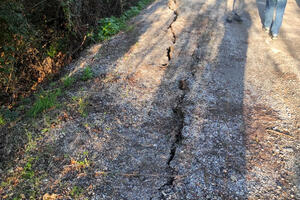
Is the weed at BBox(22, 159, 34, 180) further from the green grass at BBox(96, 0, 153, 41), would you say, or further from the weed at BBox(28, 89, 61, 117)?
the green grass at BBox(96, 0, 153, 41)

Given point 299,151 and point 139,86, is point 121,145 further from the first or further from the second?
point 299,151

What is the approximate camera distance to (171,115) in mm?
2809

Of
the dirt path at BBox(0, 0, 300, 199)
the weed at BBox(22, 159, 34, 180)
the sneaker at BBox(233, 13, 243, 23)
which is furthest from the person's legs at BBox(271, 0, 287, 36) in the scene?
the weed at BBox(22, 159, 34, 180)

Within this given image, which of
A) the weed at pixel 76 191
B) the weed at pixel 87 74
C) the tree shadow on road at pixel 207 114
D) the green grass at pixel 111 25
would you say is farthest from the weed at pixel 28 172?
the green grass at pixel 111 25

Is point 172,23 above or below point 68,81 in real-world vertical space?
above

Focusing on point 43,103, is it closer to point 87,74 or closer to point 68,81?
point 68,81

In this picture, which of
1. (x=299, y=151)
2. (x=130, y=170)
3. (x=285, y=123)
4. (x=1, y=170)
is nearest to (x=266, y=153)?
(x=299, y=151)

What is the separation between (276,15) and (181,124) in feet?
10.9

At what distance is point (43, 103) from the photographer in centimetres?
285

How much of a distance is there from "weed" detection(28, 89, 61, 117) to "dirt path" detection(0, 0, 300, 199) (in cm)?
17

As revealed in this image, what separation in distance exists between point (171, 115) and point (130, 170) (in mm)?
867

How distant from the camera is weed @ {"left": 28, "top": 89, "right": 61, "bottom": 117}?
9.09 ft

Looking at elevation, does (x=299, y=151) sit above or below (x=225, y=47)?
below

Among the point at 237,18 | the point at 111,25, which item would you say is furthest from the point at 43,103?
the point at 237,18
